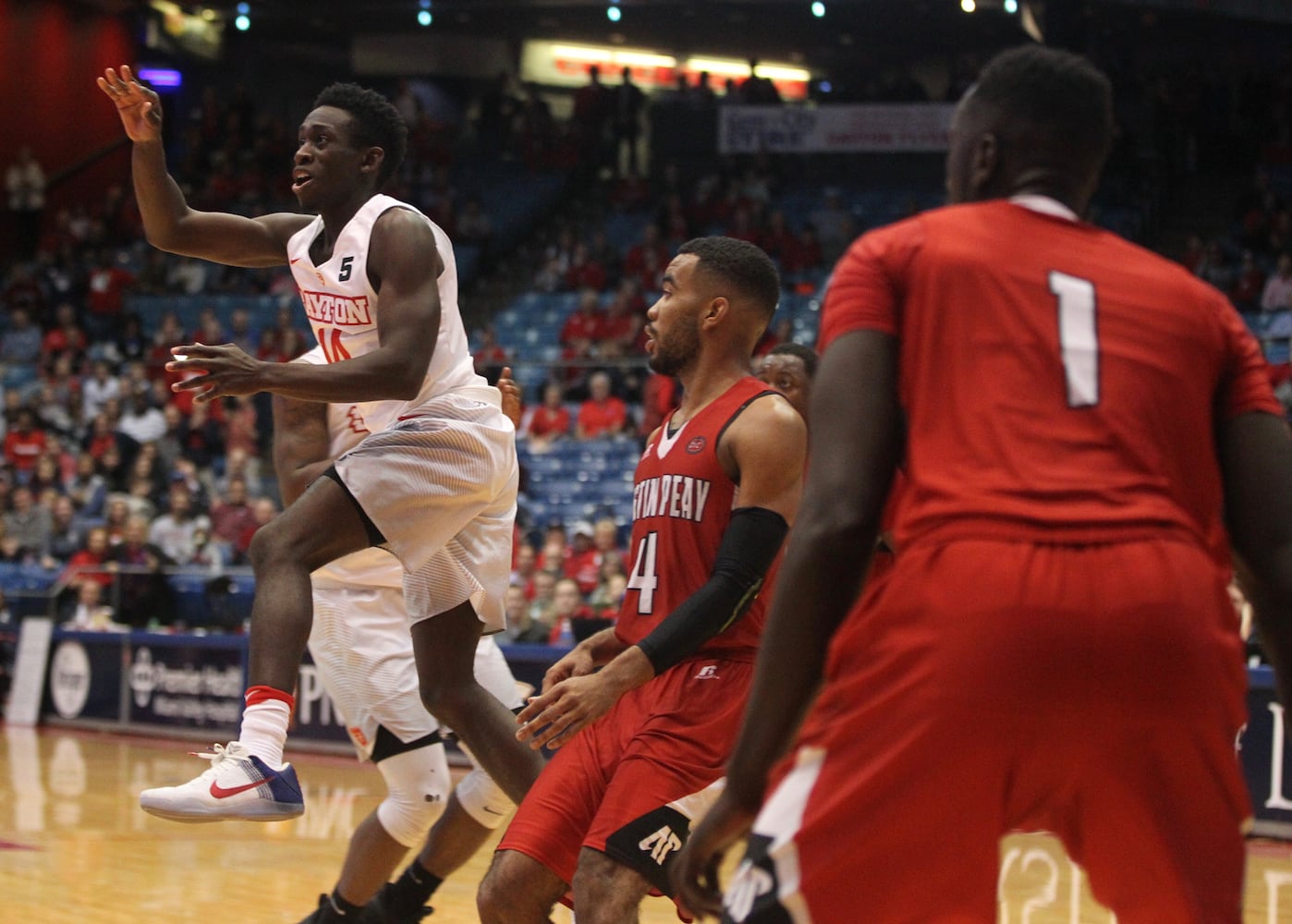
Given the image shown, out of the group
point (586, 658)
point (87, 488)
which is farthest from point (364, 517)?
point (87, 488)

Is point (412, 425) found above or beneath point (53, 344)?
above

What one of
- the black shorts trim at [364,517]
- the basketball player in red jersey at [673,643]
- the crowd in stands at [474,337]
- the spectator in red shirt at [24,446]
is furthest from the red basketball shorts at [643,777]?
the spectator in red shirt at [24,446]

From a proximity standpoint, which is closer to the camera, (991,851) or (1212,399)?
(991,851)

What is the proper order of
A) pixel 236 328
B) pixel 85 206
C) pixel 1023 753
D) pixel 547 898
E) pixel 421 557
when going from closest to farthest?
1. pixel 1023 753
2. pixel 547 898
3. pixel 421 557
4. pixel 236 328
5. pixel 85 206

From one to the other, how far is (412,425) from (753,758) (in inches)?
98.8

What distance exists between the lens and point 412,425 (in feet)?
14.8

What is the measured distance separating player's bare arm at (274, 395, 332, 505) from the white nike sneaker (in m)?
1.64

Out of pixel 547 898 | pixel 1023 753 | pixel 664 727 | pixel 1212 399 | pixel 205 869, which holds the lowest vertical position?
pixel 205 869

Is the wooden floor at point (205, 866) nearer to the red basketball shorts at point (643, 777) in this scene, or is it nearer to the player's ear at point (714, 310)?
the red basketball shorts at point (643, 777)

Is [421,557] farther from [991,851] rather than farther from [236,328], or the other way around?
[236,328]

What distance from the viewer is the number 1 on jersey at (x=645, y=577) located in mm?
4004

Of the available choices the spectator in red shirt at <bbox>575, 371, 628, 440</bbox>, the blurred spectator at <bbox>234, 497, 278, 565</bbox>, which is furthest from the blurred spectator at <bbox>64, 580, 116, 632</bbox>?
the spectator in red shirt at <bbox>575, 371, 628, 440</bbox>

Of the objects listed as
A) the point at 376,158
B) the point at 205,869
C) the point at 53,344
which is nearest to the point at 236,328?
the point at 53,344

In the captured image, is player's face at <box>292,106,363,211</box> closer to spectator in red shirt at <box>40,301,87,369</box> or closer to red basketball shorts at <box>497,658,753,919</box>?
red basketball shorts at <box>497,658,753,919</box>
